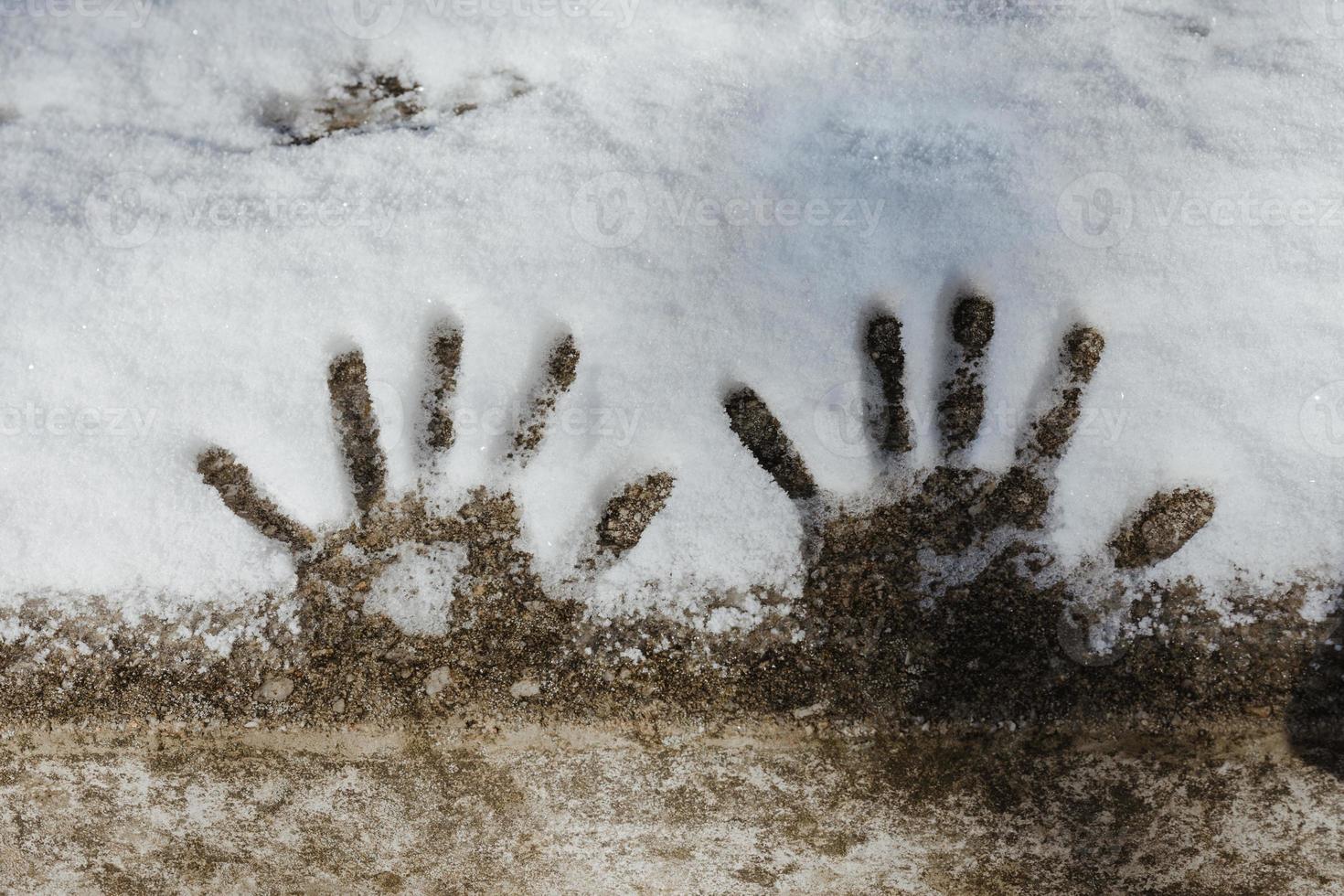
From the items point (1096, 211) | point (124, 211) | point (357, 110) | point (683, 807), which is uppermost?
point (357, 110)

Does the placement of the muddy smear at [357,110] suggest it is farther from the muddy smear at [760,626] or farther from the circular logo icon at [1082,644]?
the circular logo icon at [1082,644]

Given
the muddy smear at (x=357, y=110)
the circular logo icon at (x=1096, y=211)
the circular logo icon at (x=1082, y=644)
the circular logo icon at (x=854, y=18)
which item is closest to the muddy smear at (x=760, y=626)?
the circular logo icon at (x=1082, y=644)

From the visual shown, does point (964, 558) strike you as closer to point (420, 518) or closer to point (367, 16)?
point (420, 518)

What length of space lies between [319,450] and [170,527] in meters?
0.41

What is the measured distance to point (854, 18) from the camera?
1.73m

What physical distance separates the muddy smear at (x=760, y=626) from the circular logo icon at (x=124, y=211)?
1.77 ft

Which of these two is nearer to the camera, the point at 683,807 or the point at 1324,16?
the point at 1324,16

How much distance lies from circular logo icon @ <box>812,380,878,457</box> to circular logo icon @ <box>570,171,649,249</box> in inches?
23.8

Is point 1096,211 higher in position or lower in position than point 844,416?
higher

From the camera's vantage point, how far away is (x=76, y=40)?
5.82 feet

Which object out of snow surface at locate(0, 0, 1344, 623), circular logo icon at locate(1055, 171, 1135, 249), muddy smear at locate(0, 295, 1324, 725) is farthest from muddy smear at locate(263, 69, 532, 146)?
circular logo icon at locate(1055, 171, 1135, 249)

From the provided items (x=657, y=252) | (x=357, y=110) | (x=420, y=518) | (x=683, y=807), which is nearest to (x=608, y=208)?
(x=657, y=252)

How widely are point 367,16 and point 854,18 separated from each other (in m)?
1.16

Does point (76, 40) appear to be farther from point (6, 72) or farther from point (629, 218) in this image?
point (629, 218)
